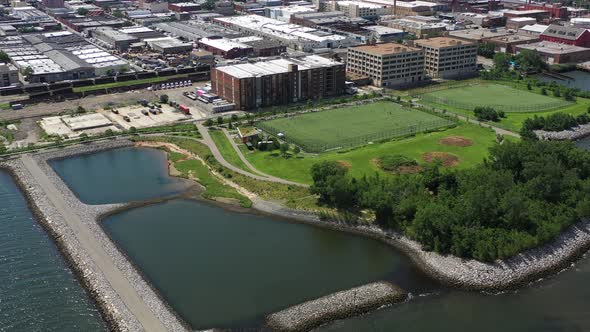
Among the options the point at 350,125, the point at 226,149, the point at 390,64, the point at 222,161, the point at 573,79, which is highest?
the point at 390,64

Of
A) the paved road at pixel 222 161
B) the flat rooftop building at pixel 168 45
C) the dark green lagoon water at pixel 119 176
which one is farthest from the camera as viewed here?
the flat rooftop building at pixel 168 45

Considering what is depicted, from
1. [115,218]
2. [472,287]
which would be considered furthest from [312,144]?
[472,287]

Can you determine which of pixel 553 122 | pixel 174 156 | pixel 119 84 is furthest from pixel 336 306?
pixel 119 84

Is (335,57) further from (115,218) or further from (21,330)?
(21,330)

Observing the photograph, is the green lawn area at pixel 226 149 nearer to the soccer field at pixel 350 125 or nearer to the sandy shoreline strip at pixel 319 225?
the soccer field at pixel 350 125

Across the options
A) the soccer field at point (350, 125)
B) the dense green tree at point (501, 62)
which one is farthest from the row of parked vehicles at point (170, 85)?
the dense green tree at point (501, 62)

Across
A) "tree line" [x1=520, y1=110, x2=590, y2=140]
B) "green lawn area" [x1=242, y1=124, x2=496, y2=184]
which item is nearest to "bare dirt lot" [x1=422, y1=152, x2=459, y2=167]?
"green lawn area" [x1=242, y1=124, x2=496, y2=184]

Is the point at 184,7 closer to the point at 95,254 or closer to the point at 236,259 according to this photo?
the point at 95,254
